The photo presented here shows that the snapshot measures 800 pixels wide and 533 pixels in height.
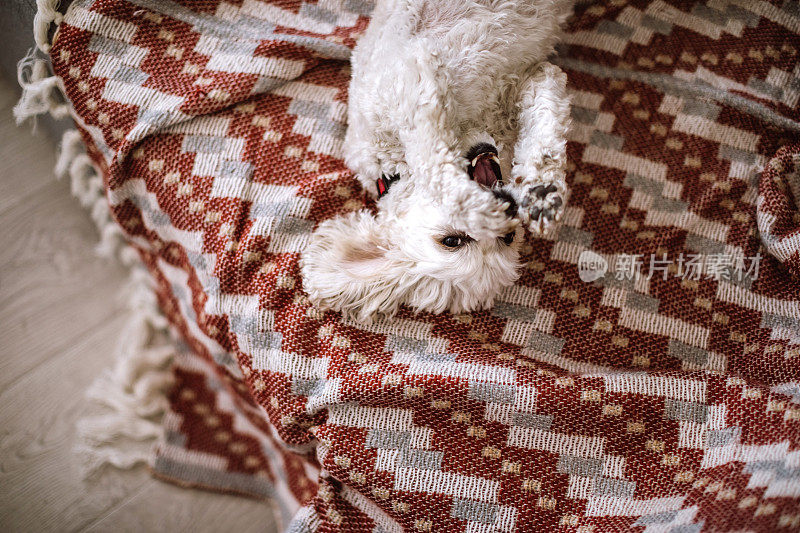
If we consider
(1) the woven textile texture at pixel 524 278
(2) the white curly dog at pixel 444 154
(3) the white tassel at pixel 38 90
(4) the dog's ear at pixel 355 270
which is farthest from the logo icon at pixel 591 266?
(3) the white tassel at pixel 38 90

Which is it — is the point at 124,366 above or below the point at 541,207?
below

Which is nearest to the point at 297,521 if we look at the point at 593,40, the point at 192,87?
the point at 192,87

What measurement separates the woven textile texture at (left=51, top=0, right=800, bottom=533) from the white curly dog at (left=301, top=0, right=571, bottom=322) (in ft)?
0.39

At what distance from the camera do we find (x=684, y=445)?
1270mm

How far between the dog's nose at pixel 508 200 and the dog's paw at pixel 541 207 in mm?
15

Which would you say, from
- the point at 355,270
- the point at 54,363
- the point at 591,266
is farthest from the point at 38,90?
the point at 591,266

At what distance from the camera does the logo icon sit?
Result: 1.42 meters

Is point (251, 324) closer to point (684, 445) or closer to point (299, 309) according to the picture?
point (299, 309)

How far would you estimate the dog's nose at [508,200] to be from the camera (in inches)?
43.4

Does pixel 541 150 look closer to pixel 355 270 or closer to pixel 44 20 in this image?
pixel 355 270

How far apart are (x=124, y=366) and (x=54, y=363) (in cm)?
22

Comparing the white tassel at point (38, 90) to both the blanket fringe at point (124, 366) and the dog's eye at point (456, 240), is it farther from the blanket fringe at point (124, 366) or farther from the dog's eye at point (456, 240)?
the dog's eye at point (456, 240)

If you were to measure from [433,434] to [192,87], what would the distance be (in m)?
1.11

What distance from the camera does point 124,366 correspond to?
5.70 ft
